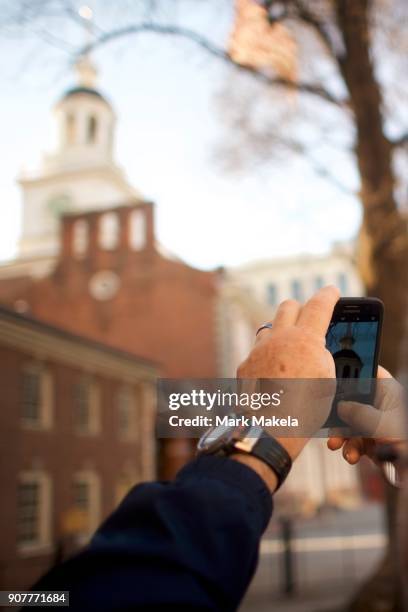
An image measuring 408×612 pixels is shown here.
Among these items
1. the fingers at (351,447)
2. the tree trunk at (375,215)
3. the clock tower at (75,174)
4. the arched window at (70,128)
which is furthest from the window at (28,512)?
the tree trunk at (375,215)

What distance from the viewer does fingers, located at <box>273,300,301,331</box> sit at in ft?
2.32

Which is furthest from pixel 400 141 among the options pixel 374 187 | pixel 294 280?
pixel 294 280

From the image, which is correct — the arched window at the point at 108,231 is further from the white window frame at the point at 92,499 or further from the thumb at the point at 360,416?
the thumb at the point at 360,416

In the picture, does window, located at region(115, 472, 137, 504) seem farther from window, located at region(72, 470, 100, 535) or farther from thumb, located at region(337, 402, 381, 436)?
thumb, located at region(337, 402, 381, 436)

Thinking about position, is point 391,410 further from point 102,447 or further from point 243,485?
point 102,447

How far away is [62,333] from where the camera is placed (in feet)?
12.7

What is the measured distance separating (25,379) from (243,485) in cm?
287

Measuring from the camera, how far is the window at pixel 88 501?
331cm

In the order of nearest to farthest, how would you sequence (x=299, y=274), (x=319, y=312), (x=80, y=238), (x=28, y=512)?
(x=319, y=312), (x=299, y=274), (x=28, y=512), (x=80, y=238)

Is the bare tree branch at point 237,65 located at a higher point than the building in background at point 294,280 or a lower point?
higher

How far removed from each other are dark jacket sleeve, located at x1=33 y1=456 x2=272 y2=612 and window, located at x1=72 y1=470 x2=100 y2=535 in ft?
9.64

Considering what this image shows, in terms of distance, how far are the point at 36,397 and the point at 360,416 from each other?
282cm

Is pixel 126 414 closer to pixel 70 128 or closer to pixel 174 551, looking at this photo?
pixel 70 128

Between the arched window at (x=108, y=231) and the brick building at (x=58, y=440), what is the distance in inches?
32.5
